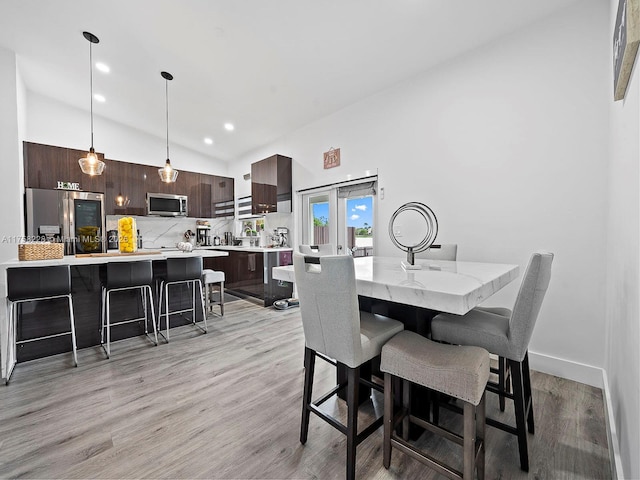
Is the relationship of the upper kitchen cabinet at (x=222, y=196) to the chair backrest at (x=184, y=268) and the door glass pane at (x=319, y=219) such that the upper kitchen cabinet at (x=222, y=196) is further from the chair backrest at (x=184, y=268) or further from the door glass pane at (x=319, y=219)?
the chair backrest at (x=184, y=268)

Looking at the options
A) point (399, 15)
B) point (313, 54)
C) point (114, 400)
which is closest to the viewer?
point (114, 400)

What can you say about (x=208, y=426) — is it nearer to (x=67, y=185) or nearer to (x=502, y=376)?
(x=502, y=376)

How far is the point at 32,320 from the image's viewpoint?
8.28 ft

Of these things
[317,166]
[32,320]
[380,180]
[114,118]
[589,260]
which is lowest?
[32,320]

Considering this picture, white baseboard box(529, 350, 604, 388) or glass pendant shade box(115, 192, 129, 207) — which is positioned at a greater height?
glass pendant shade box(115, 192, 129, 207)

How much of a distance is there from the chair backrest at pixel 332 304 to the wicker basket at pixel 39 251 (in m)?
2.52

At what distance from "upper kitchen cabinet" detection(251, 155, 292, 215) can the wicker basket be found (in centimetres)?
275

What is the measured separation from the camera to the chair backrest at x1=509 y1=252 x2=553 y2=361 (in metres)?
1.21

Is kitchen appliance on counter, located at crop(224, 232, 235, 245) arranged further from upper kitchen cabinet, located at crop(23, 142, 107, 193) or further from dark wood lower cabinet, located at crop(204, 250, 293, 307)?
upper kitchen cabinet, located at crop(23, 142, 107, 193)

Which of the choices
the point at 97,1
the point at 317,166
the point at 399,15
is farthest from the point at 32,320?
the point at 399,15

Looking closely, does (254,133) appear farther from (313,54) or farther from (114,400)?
(114,400)

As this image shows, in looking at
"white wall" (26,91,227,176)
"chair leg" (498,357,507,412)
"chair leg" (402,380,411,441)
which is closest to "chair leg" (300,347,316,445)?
"chair leg" (402,380,411,441)

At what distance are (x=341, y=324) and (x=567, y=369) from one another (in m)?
2.19

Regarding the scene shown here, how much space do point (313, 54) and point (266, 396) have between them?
10.4 feet
